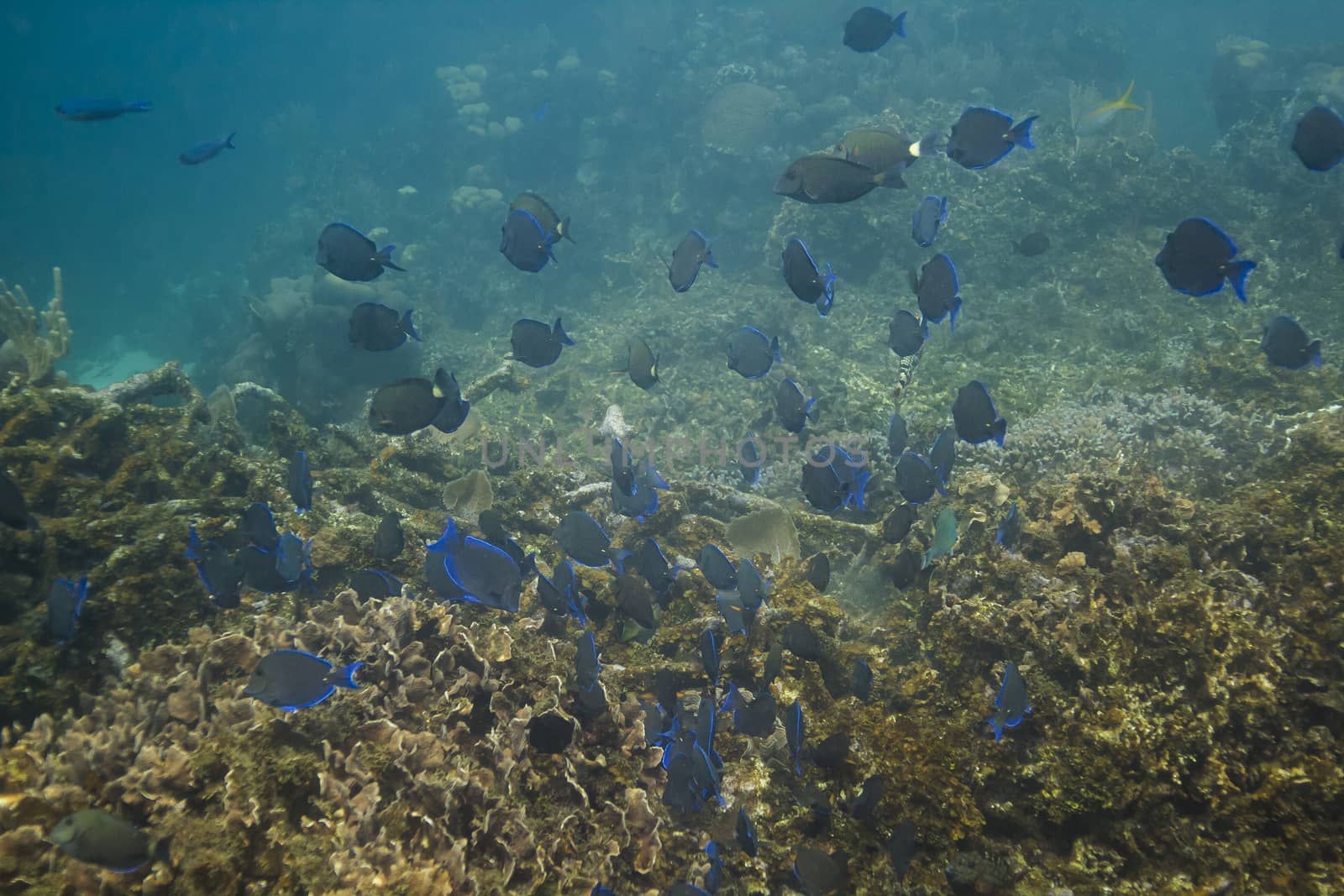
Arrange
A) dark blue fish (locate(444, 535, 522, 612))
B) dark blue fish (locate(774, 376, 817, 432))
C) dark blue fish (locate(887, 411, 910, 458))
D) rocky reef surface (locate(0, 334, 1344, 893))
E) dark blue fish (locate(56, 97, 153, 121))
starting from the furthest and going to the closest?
1. dark blue fish (locate(56, 97, 153, 121))
2. dark blue fish (locate(887, 411, 910, 458))
3. dark blue fish (locate(774, 376, 817, 432))
4. dark blue fish (locate(444, 535, 522, 612))
5. rocky reef surface (locate(0, 334, 1344, 893))

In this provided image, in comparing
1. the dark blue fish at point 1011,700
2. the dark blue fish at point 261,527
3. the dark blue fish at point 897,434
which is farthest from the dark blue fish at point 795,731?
the dark blue fish at point 261,527

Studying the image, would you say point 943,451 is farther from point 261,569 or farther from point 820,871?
point 261,569

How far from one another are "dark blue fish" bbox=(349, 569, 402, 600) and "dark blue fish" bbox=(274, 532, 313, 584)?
1.15 ft

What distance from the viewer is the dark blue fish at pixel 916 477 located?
4.25m

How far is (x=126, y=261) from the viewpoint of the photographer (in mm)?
34938

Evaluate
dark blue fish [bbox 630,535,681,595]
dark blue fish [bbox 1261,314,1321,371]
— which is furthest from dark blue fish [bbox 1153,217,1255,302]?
dark blue fish [bbox 630,535,681,595]

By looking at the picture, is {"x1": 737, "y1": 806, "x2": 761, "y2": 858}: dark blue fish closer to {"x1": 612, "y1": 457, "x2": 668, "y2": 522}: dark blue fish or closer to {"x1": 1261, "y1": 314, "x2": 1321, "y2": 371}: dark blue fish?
{"x1": 612, "y1": 457, "x2": 668, "y2": 522}: dark blue fish

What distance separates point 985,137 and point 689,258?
7.59 feet

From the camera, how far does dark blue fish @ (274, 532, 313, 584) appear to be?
3827 mm

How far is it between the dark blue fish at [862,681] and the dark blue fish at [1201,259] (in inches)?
116

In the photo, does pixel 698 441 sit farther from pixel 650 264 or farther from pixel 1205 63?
pixel 1205 63

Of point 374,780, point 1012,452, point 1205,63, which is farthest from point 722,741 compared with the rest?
point 1205,63

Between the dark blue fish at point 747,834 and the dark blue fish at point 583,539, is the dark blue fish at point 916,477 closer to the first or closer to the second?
the dark blue fish at point 583,539

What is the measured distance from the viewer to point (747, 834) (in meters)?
2.91
